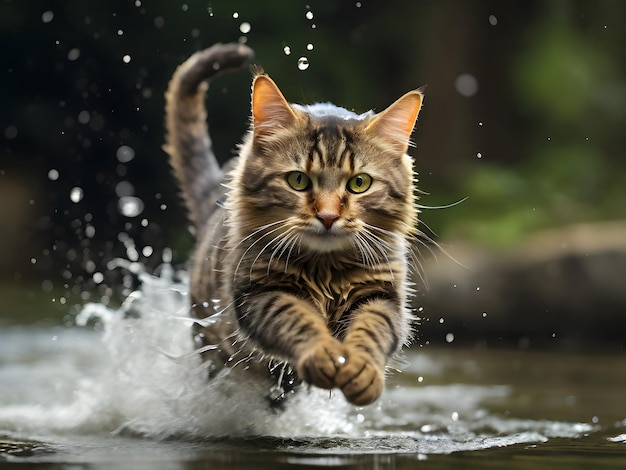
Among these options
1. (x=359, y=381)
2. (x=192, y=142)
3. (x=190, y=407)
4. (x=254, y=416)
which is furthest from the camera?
(x=192, y=142)

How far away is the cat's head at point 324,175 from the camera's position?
2.96 meters

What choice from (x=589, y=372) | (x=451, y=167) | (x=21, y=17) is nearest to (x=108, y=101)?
(x=21, y=17)

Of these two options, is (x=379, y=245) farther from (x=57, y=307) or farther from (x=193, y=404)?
(x=57, y=307)

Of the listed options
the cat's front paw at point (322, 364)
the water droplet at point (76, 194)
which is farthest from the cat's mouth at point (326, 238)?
the water droplet at point (76, 194)

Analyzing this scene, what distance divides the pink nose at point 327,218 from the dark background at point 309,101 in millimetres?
5625

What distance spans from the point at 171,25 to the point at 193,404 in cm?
670

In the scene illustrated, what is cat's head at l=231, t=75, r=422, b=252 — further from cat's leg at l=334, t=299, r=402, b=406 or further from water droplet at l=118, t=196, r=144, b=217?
water droplet at l=118, t=196, r=144, b=217

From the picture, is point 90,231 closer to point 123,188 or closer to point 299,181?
point 123,188

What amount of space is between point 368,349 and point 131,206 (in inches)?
266

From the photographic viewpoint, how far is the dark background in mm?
9500

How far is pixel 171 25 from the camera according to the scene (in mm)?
9688

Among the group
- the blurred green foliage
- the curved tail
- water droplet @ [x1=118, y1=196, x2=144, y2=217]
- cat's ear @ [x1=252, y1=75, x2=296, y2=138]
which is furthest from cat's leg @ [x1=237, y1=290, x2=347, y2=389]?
water droplet @ [x1=118, y1=196, x2=144, y2=217]

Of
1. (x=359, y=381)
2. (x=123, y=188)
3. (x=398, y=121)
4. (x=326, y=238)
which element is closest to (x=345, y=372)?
(x=359, y=381)

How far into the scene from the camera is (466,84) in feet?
35.1
